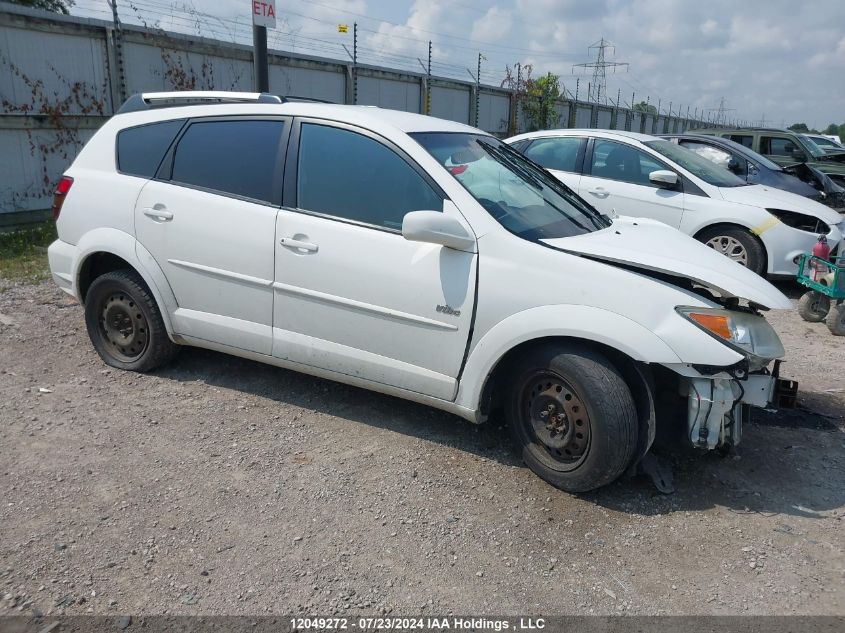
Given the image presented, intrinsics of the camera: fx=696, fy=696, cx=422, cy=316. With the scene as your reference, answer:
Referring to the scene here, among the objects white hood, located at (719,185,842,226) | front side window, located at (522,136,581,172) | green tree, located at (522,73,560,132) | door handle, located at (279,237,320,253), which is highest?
green tree, located at (522,73,560,132)

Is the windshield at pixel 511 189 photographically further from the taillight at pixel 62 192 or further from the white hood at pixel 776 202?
the white hood at pixel 776 202

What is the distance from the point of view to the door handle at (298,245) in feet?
12.8

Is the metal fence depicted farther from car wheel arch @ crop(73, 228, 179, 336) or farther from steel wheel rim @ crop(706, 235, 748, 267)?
steel wheel rim @ crop(706, 235, 748, 267)

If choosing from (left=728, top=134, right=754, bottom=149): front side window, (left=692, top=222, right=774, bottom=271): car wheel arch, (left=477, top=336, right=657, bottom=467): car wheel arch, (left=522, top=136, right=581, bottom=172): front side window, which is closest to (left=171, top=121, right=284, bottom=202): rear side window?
(left=477, top=336, right=657, bottom=467): car wheel arch

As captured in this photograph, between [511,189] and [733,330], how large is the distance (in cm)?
147

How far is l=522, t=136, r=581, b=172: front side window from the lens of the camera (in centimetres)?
814

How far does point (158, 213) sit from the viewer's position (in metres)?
4.40

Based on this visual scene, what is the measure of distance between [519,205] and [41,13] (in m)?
8.39

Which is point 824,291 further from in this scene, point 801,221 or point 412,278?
point 412,278

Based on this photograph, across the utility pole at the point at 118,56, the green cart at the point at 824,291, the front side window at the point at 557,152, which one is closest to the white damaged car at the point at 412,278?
the green cart at the point at 824,291

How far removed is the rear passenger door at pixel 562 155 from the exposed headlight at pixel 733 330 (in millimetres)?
4871

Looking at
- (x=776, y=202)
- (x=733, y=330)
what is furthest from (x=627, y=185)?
(x=733, y=330)

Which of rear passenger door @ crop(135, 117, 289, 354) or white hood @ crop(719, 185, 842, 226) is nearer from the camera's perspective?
rear passenger door @ crop(135, 117, 289, 354)

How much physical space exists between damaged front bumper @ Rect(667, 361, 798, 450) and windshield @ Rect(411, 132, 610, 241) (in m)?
1.03
